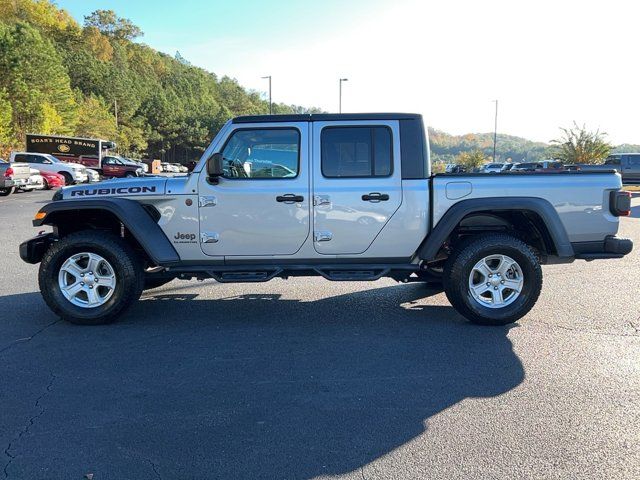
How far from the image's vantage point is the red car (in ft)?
85.9

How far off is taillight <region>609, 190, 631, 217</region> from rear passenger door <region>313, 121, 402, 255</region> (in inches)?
83.8

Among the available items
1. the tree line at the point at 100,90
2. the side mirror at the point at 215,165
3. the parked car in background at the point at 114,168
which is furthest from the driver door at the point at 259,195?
the parked car in background at the point at 114,168

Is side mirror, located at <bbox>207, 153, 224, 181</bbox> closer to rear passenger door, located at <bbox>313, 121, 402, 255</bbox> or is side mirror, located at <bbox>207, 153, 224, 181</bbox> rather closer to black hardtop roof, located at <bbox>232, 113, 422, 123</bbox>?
black hardtop roof, located at <bbox>232, 113, 422, 123</bbox>

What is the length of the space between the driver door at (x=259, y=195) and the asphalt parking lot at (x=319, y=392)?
0.85m

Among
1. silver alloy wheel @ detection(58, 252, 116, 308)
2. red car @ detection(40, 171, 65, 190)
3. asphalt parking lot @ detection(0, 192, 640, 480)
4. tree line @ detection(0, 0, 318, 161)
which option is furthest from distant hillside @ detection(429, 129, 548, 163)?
silver alloy wheel @ detection(58, 252, 116, 308)

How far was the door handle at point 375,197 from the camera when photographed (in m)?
5.14

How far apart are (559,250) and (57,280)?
5.11m

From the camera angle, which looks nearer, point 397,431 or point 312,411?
point 397,431

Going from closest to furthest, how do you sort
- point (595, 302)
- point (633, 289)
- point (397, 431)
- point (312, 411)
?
point (397, 431), point (312, 411), point (595, 302), point (633, 289)

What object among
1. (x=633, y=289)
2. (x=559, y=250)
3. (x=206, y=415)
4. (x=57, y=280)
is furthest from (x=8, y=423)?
(x=633, y=289)

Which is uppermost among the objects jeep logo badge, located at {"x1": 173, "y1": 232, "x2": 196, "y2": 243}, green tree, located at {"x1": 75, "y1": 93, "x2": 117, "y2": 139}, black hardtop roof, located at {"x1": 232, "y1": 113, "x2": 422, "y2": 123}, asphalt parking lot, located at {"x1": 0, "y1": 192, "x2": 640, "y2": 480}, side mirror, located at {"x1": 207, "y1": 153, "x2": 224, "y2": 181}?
green tree, located at {"x1": 75, "y1": 93, "x2": 117, "y2": 139}

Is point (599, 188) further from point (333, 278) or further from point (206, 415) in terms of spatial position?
point (206, 415)

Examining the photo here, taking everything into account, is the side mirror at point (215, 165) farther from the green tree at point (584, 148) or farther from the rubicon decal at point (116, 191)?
the green tree at point (584, 148)

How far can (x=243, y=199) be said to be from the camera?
203 inches
